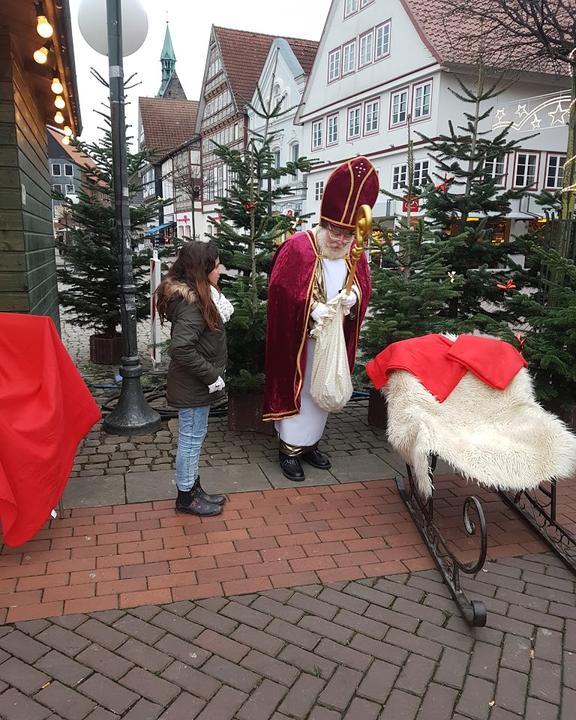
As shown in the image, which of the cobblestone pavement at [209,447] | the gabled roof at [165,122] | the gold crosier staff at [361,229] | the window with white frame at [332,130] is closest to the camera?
the gold crosier staff at [361,229]

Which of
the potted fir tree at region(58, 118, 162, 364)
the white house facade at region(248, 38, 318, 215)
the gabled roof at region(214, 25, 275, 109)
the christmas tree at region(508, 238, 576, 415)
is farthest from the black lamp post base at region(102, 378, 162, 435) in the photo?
the gabled roof at region(214, 25, 275, 109)

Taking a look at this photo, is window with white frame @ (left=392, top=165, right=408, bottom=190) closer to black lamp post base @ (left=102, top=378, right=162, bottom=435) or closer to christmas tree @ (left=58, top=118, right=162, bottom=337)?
christmas tree @ (left=58, top=118, right=162, bottom=337)

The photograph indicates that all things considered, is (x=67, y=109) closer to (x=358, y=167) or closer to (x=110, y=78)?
(x=110, y=78)

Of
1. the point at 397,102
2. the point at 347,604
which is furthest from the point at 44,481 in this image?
the point at 397,102

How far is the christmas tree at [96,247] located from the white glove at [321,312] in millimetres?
4697

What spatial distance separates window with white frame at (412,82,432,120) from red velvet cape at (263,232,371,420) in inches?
737

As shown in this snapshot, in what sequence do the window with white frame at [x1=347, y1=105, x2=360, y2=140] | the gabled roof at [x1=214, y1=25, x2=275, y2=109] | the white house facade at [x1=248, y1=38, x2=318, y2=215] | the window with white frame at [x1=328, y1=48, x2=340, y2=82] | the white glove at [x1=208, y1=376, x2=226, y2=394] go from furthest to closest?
the gabled roof at [x1=214, y1=25, x2=275, y2=109] → the white house facade at [x1=248, y1=38, x2=318, y2=215] → the window with white frame at [x1=328, y1=48, x2=340, y2=82] → the window with white frame at [x1=347, y1=105, x2=360, y2=140] → the white glove at [x1=208, y1=376, x2=226, y2=394]

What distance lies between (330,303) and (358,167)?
0.99 metres

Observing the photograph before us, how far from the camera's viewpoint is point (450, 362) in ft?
13.3

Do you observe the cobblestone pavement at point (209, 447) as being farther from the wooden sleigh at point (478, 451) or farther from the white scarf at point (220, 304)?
the white scarf at point (220, 304)

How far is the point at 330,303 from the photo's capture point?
14.6 ft

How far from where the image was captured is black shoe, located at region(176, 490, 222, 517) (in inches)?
159

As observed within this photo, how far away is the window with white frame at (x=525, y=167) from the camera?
72.7 ft

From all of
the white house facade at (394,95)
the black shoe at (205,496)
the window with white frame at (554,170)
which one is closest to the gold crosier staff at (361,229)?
the black shoe at (205,496)
